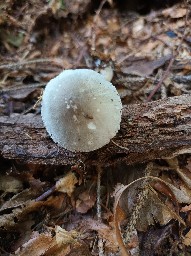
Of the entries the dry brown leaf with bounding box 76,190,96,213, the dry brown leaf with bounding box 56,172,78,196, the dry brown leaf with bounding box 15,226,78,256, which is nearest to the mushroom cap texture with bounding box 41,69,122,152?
the dry brown leaf with bounding box 56,172,78,196

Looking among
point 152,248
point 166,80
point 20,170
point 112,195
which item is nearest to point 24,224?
point 20,170

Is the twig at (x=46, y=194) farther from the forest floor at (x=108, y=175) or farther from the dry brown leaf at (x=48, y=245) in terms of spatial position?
the dry brown leaf at (x=48, y=245)

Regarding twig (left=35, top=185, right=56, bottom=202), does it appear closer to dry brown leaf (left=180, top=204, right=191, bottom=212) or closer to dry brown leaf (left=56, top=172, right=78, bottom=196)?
dry brown leaf (left=56, top=172, right=78, bottom=196)

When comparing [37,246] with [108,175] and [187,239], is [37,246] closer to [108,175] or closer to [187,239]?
[108,175]

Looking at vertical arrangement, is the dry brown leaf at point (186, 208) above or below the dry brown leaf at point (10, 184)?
below

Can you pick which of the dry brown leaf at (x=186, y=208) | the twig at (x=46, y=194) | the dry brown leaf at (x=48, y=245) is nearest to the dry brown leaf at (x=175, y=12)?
the dry brown leaf at (x=186, y=208)

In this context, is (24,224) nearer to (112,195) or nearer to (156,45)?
(112,195)

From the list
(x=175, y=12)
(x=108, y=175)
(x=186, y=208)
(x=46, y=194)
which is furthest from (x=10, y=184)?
(x=175, y=12)
